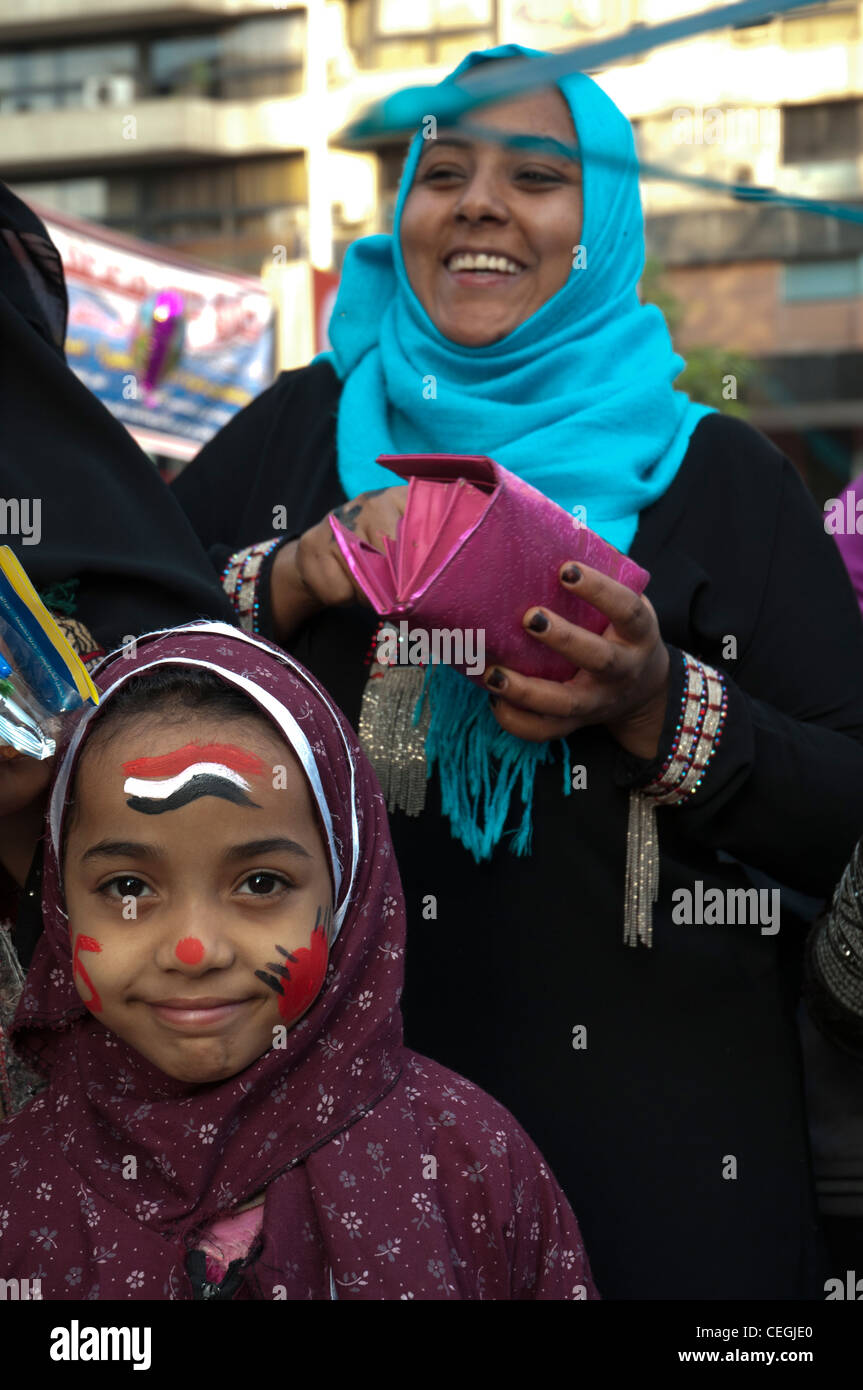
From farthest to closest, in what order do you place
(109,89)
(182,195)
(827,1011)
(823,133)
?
(109,89) → (182,195) → (823,133) → (827,1011)

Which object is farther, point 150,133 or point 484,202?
point 150,133

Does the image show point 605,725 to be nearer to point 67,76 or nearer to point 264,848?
point 264,848

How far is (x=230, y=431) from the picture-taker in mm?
2277

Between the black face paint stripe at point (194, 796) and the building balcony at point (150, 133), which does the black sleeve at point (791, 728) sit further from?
the building balcony at point (150, 133)

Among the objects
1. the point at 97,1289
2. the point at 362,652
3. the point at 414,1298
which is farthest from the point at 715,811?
the point at 97,1289

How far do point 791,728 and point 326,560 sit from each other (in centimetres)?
58

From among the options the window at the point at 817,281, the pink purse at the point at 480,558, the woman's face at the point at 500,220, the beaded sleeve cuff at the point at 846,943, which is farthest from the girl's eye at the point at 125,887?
the window at the point at 817,281

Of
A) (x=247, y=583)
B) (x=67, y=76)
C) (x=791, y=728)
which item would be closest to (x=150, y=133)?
(x=67, y=76)

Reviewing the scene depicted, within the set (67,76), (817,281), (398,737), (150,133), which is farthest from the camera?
(67,76)

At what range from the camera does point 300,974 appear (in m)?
1.46

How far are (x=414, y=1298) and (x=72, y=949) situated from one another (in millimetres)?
455

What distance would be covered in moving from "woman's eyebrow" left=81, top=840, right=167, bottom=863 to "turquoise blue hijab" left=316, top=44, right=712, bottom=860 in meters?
0.51

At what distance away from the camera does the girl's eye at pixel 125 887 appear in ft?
4.81

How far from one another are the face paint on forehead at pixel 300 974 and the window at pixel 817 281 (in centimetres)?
1802
